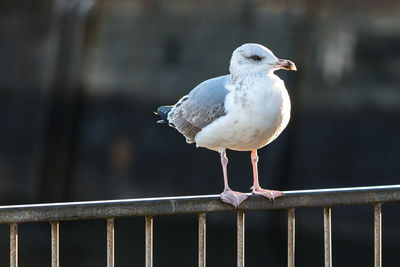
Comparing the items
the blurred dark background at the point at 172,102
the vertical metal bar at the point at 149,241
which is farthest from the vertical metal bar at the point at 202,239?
the blurred dark background at the point at 172,102

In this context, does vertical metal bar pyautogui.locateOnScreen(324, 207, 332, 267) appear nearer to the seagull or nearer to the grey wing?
the seagull

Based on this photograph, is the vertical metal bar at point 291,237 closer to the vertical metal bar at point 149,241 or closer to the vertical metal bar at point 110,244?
the vertical metal bar at point 149,241

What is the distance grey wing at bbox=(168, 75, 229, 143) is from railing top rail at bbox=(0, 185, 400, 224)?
1.15 m

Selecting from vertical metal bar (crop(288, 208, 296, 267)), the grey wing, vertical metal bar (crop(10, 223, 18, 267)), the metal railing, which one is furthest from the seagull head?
vertical metal bar (crop(10, 223, 18, 267))

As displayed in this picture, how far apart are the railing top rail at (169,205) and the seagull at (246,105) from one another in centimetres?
63

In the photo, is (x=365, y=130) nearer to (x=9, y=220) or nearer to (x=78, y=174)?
(x=78, y=174)

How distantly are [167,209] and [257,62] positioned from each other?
1.44 meters

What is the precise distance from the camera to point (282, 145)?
43.0 ft

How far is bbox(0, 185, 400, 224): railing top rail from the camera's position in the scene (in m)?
2.69

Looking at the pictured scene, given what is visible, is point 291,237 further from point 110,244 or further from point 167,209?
point 110,244

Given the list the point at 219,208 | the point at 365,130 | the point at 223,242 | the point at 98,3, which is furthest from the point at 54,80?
the point at 219,208

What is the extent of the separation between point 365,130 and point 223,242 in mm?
2959

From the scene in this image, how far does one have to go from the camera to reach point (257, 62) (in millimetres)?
4062

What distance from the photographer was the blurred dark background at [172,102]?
12.6 meters
